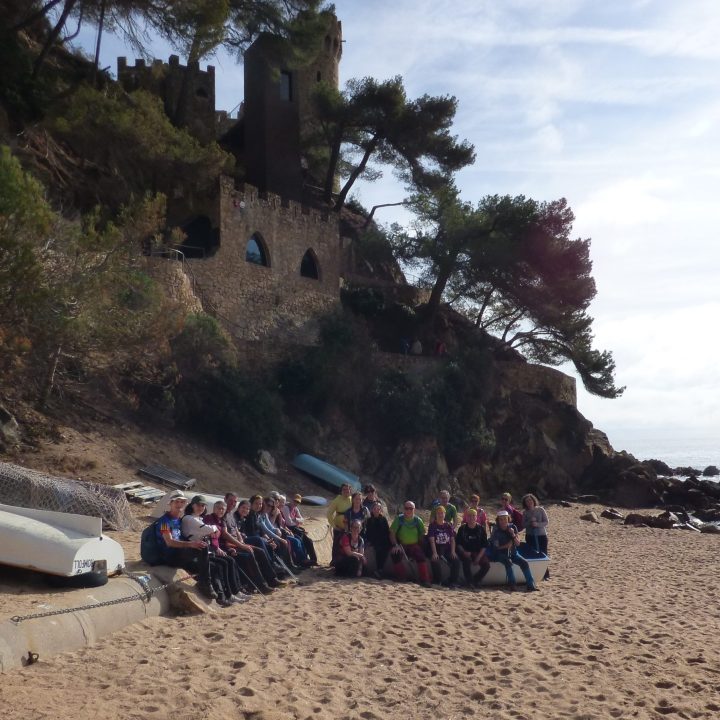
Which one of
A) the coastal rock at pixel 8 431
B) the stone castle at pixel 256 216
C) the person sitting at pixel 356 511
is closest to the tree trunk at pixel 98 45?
the stone castle at pixel 256 216

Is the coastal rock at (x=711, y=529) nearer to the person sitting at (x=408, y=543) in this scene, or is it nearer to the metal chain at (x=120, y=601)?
the person sitting at (x=408, y=543)

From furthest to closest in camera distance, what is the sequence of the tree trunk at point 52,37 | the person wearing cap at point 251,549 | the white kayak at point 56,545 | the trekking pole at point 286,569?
the tree trunk at point 52,37, the trekking pole at point 286,569, the person wearing cap at point 251,549, the white kayak at point 56,545

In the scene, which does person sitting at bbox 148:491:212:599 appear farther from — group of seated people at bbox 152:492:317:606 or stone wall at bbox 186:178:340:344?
stone wall at bbox 186:178:340:344

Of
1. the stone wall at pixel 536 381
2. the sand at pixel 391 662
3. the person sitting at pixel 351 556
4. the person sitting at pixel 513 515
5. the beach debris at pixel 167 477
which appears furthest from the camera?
the stone wall at pixel 536 381

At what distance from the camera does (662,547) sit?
1950cm

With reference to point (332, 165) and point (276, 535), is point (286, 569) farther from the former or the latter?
point (332, 165)

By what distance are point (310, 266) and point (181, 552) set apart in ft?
65.4

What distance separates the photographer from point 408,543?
1160 cm

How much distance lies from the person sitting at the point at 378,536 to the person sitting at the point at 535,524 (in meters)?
2.49

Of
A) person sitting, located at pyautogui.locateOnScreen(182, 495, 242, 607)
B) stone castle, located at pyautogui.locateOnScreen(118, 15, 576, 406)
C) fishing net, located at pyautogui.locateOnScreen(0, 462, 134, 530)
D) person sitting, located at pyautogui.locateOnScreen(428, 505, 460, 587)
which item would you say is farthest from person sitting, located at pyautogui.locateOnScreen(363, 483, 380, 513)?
stone castle, located at pyautogui.locateOnScreen(118, 15, 576, 406)

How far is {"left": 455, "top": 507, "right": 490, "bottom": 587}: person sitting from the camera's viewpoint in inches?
459

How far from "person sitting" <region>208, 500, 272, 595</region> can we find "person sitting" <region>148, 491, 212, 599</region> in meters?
0.50

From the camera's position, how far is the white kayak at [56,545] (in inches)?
307

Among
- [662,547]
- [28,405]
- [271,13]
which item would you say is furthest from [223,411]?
[271,13]
